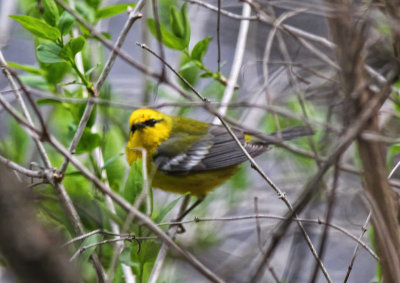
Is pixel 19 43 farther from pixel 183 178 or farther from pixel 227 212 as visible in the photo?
pixel 227 212

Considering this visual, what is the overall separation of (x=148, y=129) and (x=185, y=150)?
33 cm

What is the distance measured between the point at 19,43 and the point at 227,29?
232 cm

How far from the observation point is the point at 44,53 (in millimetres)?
2363

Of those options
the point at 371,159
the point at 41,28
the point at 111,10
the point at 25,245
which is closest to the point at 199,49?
the point at 111,10

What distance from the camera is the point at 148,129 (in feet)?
13.1

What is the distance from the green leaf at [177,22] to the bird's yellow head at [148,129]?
1.13 meters

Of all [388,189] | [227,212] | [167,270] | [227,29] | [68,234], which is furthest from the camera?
[227,29]

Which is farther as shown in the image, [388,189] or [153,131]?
[153,131]

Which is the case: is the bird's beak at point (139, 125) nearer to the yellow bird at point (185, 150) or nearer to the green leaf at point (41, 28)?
the yellow bird at point (185, 150)

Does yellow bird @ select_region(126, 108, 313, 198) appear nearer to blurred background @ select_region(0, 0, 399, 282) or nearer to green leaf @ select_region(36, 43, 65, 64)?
blurred background @ select_region(0, 0, 399, 282)

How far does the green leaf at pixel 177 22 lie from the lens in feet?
9.04

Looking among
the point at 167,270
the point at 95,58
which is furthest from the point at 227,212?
the point at 95,58

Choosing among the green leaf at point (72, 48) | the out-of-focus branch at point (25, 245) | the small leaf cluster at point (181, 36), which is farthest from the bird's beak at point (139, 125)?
the out-of-focus branch at point (25, 245)

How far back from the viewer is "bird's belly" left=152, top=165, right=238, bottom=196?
384 centimetres
